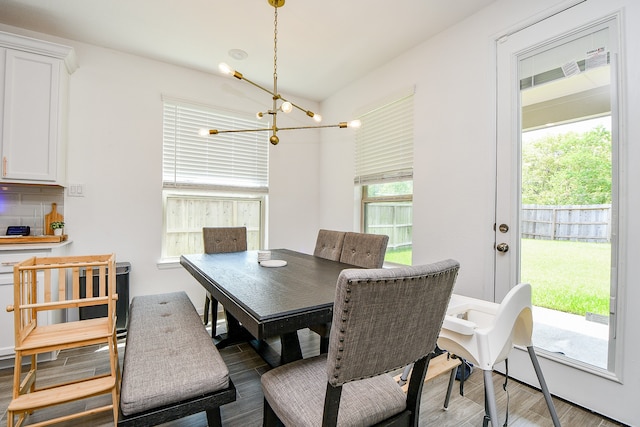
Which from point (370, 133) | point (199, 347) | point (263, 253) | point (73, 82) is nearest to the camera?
point (199, 347)

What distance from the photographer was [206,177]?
11.4ft

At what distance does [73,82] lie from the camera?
279 cm

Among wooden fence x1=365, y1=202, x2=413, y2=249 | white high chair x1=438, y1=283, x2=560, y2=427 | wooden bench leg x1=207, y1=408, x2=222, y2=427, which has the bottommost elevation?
wooden bench leg x1=207, y1=408, x2=222, y2=427

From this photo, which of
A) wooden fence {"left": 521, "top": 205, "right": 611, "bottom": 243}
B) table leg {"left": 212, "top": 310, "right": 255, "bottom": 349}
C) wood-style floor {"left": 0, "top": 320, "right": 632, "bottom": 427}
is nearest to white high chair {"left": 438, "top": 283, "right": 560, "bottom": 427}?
wood-style floor {"left": 0, "top": 320, "right": 632, "bottom": 427}

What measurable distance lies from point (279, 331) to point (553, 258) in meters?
1.93

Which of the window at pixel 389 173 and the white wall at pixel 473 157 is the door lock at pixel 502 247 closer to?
the white wall at pixel 473 157

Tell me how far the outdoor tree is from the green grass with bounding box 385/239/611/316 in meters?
0.30

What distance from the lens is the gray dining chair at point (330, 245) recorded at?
2604 mm

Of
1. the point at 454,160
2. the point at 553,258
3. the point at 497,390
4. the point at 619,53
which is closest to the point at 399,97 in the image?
the point at 454,160

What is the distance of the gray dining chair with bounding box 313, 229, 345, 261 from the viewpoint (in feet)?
8.54

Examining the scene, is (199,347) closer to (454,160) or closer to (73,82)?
(454,160)

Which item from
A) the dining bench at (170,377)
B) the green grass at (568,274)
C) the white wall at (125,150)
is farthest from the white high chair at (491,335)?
the white wall at (125,150)

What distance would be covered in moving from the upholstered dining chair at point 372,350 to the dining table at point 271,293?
252 mm

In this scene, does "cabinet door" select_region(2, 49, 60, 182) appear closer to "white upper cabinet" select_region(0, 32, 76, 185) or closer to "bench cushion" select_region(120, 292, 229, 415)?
"white upper cabinet" select_region(0, 32, 76, 185)
